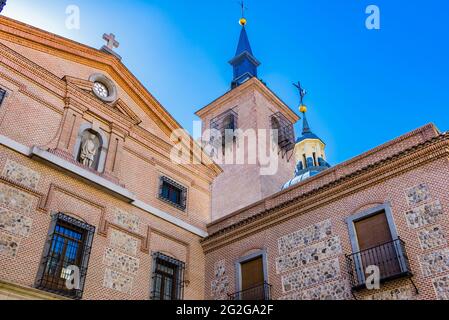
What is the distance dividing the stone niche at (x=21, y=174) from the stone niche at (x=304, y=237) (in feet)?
24.8

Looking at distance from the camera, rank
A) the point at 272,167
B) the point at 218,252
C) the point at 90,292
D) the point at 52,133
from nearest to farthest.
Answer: the point at 90,292 → the point at 52,133 → the point at 218,252 → the point at 272,167

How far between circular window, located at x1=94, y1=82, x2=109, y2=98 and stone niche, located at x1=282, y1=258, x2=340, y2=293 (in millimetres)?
8697

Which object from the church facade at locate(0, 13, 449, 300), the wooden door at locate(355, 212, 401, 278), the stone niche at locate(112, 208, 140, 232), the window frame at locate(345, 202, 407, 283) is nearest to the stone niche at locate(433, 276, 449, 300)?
the church facade at locate(0, 13, 449, 300)

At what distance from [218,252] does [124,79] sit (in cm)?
717

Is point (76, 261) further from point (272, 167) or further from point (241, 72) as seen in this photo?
point (241, 72)

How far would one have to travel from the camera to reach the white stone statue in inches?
591

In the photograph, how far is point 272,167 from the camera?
96.7 ft

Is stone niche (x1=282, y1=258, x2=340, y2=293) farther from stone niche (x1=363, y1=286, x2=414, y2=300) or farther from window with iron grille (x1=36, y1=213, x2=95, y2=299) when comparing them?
window with iron grille (x1=36, y1=213, x2=95, y2=299)

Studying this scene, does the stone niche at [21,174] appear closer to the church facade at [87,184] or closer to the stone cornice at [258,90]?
the church facade at [87,184]

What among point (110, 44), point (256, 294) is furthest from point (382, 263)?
point (110, 44)

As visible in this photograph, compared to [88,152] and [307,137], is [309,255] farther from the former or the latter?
[307,137]

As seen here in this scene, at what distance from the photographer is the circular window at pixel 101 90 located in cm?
1670
